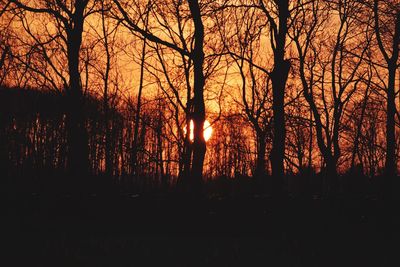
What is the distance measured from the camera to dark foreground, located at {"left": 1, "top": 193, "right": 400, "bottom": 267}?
1099 cm

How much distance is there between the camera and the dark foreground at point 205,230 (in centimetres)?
1099

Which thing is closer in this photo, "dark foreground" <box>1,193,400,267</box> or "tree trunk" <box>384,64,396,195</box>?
"dark foreground" <box>1,193,400,267</box>

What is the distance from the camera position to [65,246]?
447 inches

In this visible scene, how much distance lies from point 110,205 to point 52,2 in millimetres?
8673

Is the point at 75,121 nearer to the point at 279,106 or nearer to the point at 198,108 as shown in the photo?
the point at 198,108

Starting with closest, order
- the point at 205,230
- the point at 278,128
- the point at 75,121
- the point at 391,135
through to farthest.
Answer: the point at 205,230
the point at 278,128
the point at 75,121
the point at 391,135

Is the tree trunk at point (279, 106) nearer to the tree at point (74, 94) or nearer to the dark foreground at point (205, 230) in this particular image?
the dark foreground at point (205, 230)

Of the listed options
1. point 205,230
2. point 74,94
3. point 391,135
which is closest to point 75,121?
point 74,94

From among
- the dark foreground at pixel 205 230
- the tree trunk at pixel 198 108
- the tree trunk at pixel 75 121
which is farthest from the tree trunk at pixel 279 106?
the tree trunk at pixel 75 121

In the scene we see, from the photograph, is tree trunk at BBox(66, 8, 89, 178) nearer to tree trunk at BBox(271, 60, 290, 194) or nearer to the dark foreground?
the dark foreground

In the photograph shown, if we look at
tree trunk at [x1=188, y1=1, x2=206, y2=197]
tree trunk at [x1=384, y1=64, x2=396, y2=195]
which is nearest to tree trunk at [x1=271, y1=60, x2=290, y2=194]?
tree trunk at [x1=188, y1=1, x2=206, y2=197]

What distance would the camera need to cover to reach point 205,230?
47.9 ft

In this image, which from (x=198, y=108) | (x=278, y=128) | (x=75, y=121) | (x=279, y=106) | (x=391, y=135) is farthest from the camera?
(x=391, y=135)

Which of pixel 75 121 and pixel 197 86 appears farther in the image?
pixel 75 121
